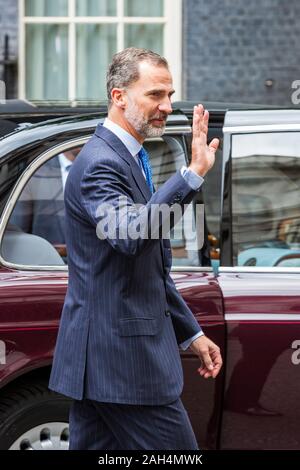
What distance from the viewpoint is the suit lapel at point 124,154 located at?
3.44 metres

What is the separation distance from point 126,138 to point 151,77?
0.65 feet

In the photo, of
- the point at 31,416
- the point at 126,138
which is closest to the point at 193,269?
the point at 31,416

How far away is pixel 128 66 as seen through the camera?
3465 mm

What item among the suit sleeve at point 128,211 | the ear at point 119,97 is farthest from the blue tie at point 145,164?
the suit sleeve at point 128,211

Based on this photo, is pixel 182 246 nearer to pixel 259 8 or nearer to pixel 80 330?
pixel 80 330

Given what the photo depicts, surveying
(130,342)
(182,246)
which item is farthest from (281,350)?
(130,342)

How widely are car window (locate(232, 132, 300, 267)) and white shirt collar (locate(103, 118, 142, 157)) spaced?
54.5 inches

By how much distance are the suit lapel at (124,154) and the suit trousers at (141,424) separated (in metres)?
0.64

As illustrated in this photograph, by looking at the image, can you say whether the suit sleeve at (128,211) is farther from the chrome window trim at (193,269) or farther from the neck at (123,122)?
the chrome window trim at (193,269)

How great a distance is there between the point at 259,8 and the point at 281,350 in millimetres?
7270

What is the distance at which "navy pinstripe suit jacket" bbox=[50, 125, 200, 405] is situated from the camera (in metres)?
3.38

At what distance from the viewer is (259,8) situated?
11.3 meters

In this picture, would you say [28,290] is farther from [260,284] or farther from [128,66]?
[128,66]

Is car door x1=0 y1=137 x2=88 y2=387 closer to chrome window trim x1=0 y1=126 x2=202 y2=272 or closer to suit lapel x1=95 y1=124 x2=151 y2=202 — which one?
chrome window trim x1=0 y1=126 x2=202 y2=272
